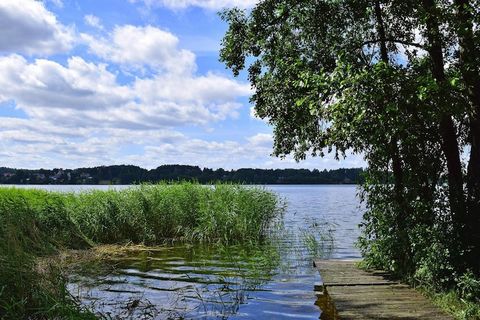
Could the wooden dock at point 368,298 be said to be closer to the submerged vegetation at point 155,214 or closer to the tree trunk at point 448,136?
the tree trunk at point 448,136

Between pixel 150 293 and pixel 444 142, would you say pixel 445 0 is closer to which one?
pixel 444 142

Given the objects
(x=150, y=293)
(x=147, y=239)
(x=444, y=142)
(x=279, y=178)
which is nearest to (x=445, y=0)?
(x=444, y=142)

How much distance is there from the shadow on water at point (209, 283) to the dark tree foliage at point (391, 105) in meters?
2.52

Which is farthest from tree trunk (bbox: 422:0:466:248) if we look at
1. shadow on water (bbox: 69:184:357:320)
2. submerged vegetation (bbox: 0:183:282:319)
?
submerged vegetation (bbox: 0:183:282:319)

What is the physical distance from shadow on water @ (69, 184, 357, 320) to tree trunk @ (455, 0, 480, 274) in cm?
317

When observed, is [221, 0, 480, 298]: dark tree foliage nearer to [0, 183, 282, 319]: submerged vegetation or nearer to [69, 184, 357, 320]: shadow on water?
[69, 184, 357, 320]: shadow on water

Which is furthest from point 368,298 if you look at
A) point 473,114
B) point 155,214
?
point 155,214

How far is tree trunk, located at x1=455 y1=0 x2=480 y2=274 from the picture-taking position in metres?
8.35

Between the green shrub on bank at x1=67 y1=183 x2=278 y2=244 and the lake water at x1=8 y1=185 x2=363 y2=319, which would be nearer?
the lake water at x1=8 y1=185 x2=363 y2=319

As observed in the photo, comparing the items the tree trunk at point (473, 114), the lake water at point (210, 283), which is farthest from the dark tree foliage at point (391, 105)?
the lake water at point (210, 283)

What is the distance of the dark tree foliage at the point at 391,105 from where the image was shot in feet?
26.9

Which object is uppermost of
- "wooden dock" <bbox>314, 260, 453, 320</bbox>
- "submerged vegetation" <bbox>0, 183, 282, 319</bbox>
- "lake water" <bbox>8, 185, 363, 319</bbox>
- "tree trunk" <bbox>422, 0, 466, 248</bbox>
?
"tree trunk" <bbox>422, 0, 466, 248</bbox>

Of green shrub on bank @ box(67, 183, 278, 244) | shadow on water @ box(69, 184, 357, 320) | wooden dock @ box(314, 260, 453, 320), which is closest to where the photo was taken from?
wooden dock @ box(314, 260, 453, 320)

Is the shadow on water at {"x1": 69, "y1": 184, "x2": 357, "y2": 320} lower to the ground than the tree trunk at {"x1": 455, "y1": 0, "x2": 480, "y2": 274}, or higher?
lower
